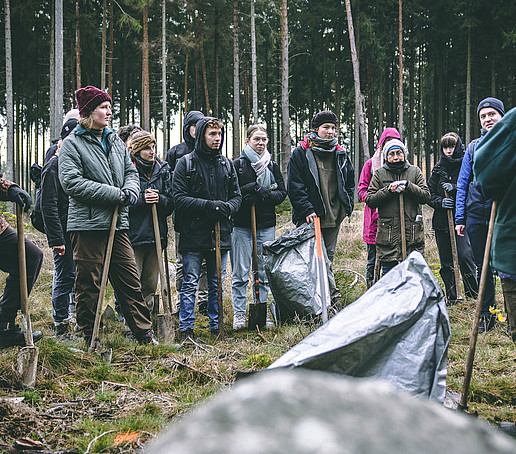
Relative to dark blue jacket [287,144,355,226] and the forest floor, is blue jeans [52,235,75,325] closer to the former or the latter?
the forest floor

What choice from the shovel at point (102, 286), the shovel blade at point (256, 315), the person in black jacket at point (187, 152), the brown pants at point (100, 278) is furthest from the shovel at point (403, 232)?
the shovel at point (102, 286)

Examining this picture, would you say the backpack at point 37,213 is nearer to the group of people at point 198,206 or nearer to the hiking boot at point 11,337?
the group of people at point 198,206

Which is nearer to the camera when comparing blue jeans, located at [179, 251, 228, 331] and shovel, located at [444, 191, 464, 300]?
blue jeans, located at [179, 251, 228, 331]

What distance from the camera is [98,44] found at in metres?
22.9

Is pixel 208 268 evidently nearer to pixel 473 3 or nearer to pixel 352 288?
pixel 352 288

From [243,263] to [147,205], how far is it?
4.23ft

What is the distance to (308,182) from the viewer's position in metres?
5.91

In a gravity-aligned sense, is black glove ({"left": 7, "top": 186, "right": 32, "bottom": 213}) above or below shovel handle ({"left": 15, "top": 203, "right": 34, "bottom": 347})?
above

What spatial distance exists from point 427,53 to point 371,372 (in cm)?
2562

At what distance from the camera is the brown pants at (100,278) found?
4.46 metres

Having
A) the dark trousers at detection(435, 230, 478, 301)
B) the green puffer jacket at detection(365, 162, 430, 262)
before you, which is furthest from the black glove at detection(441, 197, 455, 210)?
the green puffer jacket at detection(365, 162, 430, 262)

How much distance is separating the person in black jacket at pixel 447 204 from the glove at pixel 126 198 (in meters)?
3.82

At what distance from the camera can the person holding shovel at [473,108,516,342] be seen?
108 inches

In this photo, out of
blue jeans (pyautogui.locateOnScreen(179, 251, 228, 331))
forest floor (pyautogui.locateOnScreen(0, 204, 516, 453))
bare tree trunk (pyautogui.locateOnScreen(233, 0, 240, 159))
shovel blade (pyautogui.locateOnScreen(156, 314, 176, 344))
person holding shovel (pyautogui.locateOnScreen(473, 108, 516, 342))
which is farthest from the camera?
bare tree trunk (pyautogui.locateOnScreen(233, 0, 240, 159))
